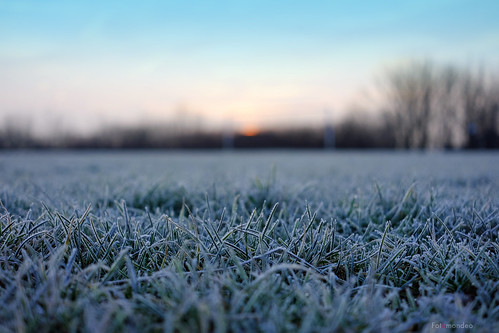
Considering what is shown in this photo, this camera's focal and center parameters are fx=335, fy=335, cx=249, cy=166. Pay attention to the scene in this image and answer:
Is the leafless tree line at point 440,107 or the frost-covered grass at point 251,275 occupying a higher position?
the leafless tree line at point 440,107

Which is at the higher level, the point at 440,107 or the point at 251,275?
the point at 440,107

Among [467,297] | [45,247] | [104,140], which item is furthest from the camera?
[104,140]

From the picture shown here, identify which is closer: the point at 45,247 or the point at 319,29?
the point at 45,247

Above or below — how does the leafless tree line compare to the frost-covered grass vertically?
above

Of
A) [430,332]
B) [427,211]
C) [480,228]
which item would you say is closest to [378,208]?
[427,211]

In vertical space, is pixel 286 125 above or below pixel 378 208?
above

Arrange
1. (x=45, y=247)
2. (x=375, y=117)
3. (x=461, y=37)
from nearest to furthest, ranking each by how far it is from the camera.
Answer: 1. (x=45, y=247)
2. (x=461, y=37)
3. (x=375, y=117)

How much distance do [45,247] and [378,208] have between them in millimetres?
1264

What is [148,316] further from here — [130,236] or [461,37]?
[461,37]

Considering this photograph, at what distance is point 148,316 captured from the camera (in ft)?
2.17

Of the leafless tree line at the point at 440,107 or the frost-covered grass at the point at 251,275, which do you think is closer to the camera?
the frost-covered grass at the point at 251,275

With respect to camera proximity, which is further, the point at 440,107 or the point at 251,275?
the point at 440,107

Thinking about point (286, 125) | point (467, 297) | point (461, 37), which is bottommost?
point (467, 297)

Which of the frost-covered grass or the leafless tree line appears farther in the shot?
the leafless tree line
